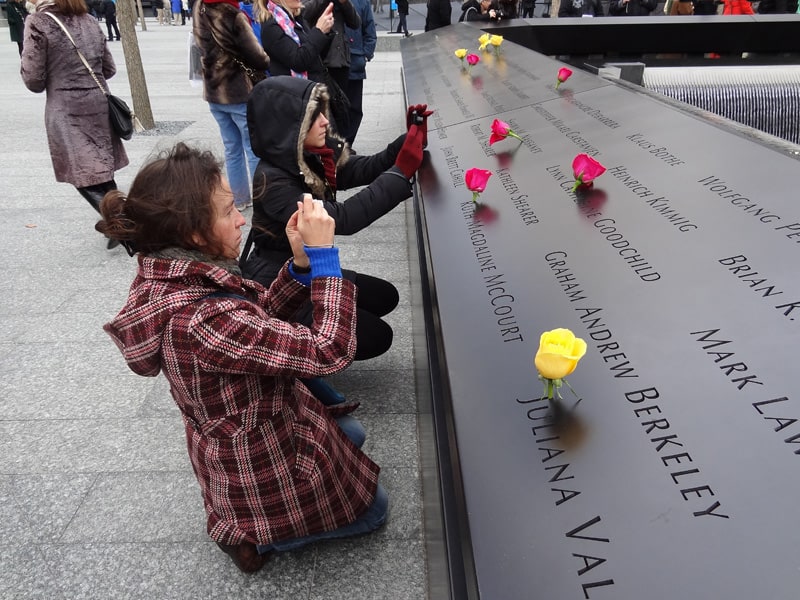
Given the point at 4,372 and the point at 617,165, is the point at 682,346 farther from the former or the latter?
the point at 4,372

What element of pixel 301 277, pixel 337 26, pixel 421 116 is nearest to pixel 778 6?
pixel 337 26

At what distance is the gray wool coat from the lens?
13.0ft

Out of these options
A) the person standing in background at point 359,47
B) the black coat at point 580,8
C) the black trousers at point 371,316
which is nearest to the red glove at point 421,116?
the black trousers at point 371,316

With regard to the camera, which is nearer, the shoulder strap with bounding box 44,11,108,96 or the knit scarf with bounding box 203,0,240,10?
the shoulder strap with bounding box 44,11,108,96

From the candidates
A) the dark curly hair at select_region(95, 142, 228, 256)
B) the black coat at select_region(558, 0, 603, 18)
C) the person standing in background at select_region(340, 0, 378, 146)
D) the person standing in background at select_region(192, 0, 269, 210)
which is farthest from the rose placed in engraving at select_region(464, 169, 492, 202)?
the black coat at select_region(558, 0, 603, 18)

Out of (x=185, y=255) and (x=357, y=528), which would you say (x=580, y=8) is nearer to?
(x=357, y=528)

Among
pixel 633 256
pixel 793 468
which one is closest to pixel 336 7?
pixel 633 256

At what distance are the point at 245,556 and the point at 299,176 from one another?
1.38 m

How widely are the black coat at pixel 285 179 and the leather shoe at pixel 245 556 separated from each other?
3.47 ft

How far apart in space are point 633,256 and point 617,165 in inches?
27.7

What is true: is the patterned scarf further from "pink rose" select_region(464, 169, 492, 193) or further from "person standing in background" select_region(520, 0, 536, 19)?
"person standing in background" select_region(520, 0, 536, 19)

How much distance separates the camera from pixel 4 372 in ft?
9.94

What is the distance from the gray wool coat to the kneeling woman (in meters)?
3.15

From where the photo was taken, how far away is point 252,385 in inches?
62.1
